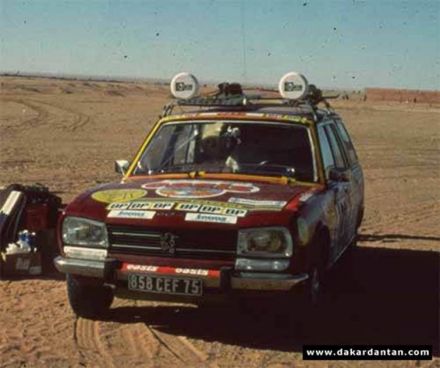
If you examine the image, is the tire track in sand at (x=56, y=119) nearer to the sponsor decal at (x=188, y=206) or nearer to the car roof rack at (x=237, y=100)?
the car roof rack at (x=237, y=100)

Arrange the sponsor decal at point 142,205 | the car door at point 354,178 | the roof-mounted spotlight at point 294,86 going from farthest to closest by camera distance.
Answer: the car door at point 354,178 < the roof-mounted spotlight at point 294,86 < the sponsor decal at point 142,205

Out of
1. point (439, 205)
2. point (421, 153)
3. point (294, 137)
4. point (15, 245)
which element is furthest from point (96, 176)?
point (421, 153)

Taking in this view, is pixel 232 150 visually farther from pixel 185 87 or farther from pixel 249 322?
pixel 249 322

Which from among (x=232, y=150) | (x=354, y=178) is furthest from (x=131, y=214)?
(x=354, y=178)

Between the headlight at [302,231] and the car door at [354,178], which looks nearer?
the headlight at [302,231]

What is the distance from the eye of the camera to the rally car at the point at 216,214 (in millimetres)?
5297

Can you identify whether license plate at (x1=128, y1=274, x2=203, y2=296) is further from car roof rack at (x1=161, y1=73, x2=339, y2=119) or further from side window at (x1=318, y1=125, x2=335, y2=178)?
car roof rack at (x1=161, y1=73, x2=339, y2=119)

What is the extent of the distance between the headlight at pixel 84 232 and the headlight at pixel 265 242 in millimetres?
997

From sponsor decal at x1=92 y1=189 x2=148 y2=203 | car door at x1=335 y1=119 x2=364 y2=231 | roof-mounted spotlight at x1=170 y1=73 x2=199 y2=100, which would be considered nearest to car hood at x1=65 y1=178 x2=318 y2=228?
sponsor decal at x1=92 y1=189 x2=148 y2=203

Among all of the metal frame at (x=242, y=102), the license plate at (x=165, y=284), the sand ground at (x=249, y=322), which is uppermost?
the metal frame at (x=242, y=102)

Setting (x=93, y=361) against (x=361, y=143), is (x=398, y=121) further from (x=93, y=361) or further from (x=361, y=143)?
(x=93, y=361)

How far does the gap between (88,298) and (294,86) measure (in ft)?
8.83

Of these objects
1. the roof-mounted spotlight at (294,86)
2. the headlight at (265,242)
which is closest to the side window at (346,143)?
the roof-mounted spotlight at (294,86)

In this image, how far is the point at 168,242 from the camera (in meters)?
5.42
